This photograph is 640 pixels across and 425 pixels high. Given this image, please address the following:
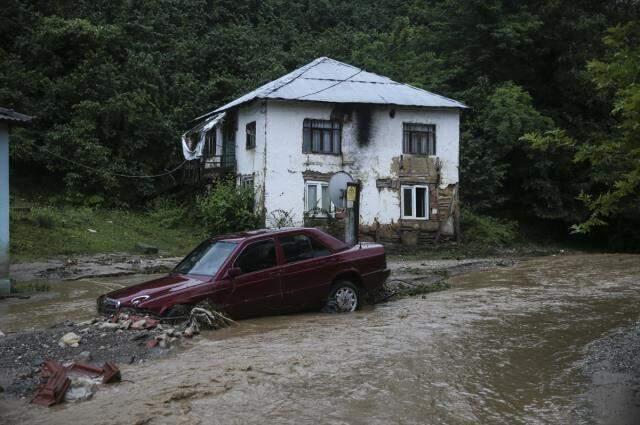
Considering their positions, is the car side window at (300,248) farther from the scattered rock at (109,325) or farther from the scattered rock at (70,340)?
the scattered rock at (70,340)

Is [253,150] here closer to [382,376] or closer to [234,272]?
[234,272]

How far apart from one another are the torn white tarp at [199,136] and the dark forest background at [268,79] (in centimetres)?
151

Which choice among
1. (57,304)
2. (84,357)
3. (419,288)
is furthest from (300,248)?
(57,304)

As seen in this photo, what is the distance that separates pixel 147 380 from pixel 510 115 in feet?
81.5

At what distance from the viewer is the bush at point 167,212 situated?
26.2 m

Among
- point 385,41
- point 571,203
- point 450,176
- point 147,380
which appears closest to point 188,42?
point 385,41

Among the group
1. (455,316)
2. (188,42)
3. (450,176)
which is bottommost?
(455,316)

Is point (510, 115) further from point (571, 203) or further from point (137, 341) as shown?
point (137, 341)

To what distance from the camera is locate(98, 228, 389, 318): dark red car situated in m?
9.27

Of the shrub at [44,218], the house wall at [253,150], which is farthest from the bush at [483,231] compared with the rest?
the shrub at [44,218]

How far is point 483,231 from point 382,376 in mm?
20936

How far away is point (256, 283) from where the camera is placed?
9836 mm

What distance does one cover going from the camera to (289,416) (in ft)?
19.6

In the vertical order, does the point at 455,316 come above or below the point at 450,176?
below
